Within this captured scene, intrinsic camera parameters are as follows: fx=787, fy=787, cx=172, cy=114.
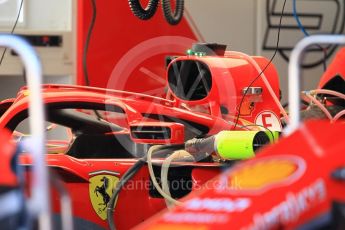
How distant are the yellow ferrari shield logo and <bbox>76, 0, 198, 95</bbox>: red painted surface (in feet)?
7.77

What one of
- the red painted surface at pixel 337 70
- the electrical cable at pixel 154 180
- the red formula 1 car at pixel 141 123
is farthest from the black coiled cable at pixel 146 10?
the red painted surface at pixel 337 70

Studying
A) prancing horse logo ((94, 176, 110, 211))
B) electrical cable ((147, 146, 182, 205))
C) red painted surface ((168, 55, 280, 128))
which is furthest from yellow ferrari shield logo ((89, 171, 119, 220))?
red painted surface ((168, 55, 280, 128))

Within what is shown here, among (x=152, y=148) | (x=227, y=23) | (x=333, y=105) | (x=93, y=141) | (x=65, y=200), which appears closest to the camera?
(x=65, y=200)

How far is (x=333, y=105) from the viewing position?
133 inches

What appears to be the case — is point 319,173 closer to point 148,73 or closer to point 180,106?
point 180,106

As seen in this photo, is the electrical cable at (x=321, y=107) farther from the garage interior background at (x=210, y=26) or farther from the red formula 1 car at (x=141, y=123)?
the garage interior background at (x=210, y=26)

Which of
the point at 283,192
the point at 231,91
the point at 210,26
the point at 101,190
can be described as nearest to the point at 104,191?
the point at 101,190

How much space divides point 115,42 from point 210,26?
841mm

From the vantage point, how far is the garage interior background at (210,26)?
4944 millimetres

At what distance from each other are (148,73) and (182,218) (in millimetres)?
3554

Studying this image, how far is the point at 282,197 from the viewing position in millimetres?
1161

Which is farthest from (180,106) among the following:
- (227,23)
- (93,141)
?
(227,23)

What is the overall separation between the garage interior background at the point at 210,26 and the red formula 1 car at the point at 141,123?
6.51 ft

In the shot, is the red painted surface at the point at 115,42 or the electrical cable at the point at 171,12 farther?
the red painted surface at the point at 115,42
